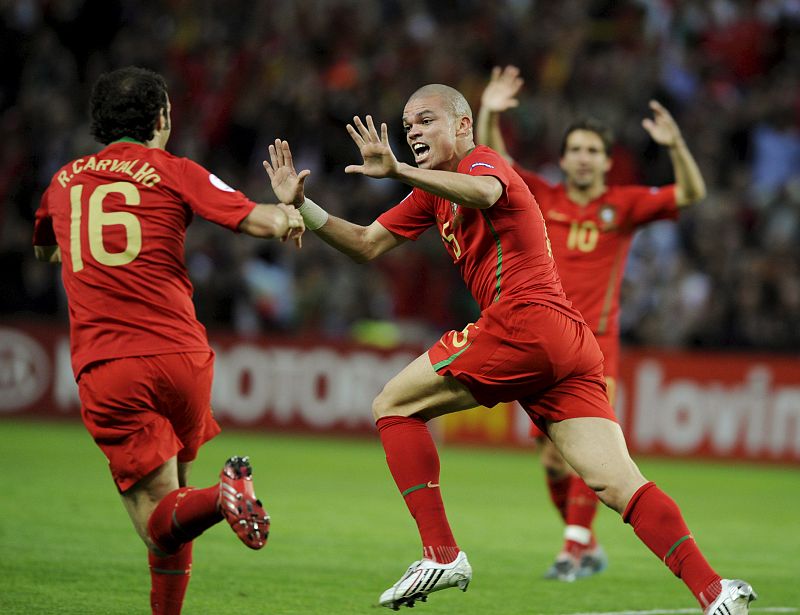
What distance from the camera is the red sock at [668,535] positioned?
17.3ft

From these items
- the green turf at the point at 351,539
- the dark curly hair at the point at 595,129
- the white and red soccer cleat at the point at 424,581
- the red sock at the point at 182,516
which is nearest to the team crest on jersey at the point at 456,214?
the white and red soccer cleat at the point at 424,581

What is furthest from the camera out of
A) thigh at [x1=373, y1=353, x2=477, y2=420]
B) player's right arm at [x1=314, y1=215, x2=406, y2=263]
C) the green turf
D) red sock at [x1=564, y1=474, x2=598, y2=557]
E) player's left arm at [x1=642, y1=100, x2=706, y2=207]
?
player's left arm at [x1=642, y1=100, x2=706, y2=207]

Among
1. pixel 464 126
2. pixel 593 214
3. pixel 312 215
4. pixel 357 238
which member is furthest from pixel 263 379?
pixel 464 126

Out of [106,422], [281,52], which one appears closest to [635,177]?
[281,52]

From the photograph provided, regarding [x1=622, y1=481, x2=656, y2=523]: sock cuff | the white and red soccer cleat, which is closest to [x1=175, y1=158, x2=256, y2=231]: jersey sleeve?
the white and red soccer cleat

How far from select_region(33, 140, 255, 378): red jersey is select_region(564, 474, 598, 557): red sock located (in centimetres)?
337

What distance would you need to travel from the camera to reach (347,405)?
16000 mm

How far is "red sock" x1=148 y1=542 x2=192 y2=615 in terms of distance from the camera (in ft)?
18.1

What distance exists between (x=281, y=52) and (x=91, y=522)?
1128cm

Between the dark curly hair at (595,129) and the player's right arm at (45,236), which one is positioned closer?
the player's right arm at (45,236)

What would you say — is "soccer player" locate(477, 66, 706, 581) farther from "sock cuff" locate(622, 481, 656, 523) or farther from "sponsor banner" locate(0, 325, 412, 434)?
"sponsor banner" locate(0, 325, 412, 434)

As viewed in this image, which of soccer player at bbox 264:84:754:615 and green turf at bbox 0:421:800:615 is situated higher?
soccer player at bbox 264:84:754:615

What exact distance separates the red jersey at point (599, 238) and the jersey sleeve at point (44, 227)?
12.0 feet

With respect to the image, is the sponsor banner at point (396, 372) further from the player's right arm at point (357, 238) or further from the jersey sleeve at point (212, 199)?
the jersey sleeve at point (212, 199)
